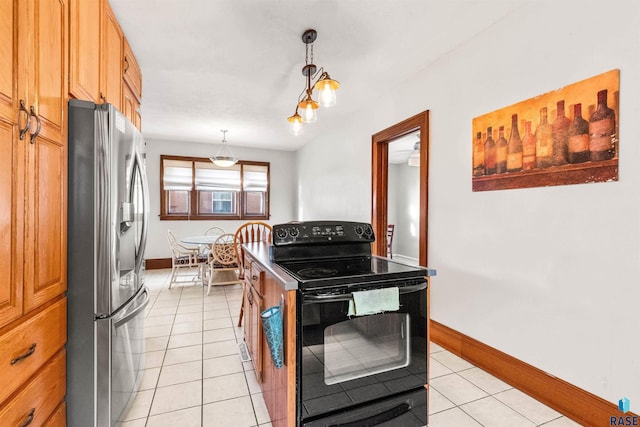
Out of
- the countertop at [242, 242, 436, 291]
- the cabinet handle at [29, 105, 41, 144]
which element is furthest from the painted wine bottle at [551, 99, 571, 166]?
the cabinet handle at [29, 105, 41, 144]

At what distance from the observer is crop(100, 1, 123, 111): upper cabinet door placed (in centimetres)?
182

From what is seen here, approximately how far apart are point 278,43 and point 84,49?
4.36 ft

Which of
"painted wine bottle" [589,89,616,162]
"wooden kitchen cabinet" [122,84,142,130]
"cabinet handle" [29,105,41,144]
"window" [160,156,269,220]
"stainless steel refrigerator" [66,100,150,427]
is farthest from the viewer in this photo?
"window" [160,156,269,220]

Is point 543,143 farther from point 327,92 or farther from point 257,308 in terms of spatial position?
point 257,308

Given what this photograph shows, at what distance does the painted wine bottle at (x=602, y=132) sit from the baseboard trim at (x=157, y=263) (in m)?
6.44

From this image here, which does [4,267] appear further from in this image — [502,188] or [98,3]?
[502,188]

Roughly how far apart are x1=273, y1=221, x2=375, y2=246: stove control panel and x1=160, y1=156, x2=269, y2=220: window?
16.8ft

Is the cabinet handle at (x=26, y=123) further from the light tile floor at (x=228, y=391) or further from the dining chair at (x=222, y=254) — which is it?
the dining chair at (x=222, y=254)

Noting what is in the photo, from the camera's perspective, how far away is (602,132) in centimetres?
153

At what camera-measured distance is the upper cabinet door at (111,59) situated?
182 centimetres

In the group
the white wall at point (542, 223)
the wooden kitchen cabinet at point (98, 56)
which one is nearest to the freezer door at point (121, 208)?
the wooden kitchen cabinet at point (98, 56)

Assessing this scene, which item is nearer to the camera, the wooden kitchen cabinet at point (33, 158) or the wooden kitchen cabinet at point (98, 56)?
the wooden kitchen cabinet at point (33, 158)

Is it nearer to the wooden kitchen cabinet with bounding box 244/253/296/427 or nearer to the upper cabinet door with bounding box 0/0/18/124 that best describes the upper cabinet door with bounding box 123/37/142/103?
the upper cabinet door with bounding box 0/0/18/124

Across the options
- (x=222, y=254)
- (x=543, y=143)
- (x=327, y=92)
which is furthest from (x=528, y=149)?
(x=222, y=254)
